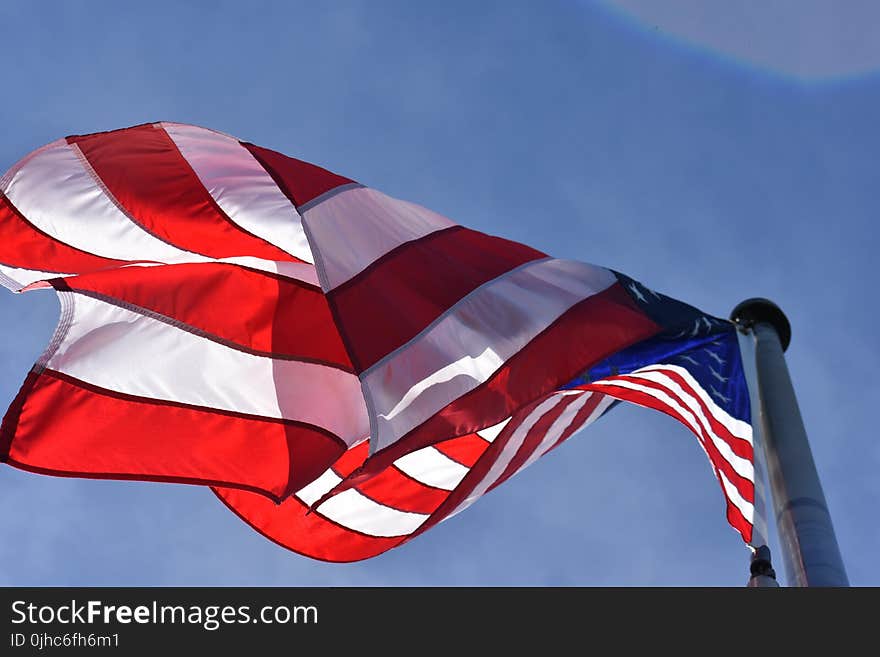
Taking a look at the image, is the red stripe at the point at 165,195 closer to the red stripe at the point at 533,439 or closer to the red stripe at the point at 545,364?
the red stripe at the point at 545,364

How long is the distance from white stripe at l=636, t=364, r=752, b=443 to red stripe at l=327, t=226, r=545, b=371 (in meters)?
1.32

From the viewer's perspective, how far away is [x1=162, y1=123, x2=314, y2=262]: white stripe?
304 inches

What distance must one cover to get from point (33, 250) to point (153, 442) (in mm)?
1749

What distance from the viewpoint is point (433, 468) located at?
29.8ft

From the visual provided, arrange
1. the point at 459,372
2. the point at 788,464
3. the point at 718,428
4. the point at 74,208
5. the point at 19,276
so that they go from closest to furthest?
the point at 788,464
the point at 459,372
the point at 718,428
the point at 74,208
the point at 19,276

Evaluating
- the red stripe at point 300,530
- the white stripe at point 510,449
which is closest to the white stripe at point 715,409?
the white stripe at point 510,449

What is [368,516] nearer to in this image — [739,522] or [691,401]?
[691,401]

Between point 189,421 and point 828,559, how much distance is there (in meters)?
4.74

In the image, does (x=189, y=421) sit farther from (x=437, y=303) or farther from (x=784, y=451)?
(x=784, y=451)

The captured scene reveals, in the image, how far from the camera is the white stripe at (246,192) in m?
7.73

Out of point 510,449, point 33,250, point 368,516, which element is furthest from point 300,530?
point 33,250

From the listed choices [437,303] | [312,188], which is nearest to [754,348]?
[437,303]

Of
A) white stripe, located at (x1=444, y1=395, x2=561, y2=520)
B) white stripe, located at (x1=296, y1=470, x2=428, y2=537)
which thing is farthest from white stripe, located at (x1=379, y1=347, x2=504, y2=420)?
white stripe, located at (x1=296, y1=470, x2=428, y2=537)

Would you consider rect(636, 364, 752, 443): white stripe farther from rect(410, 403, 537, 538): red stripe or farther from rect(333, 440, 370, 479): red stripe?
rect(333, 440, 370, 479): red stripe
